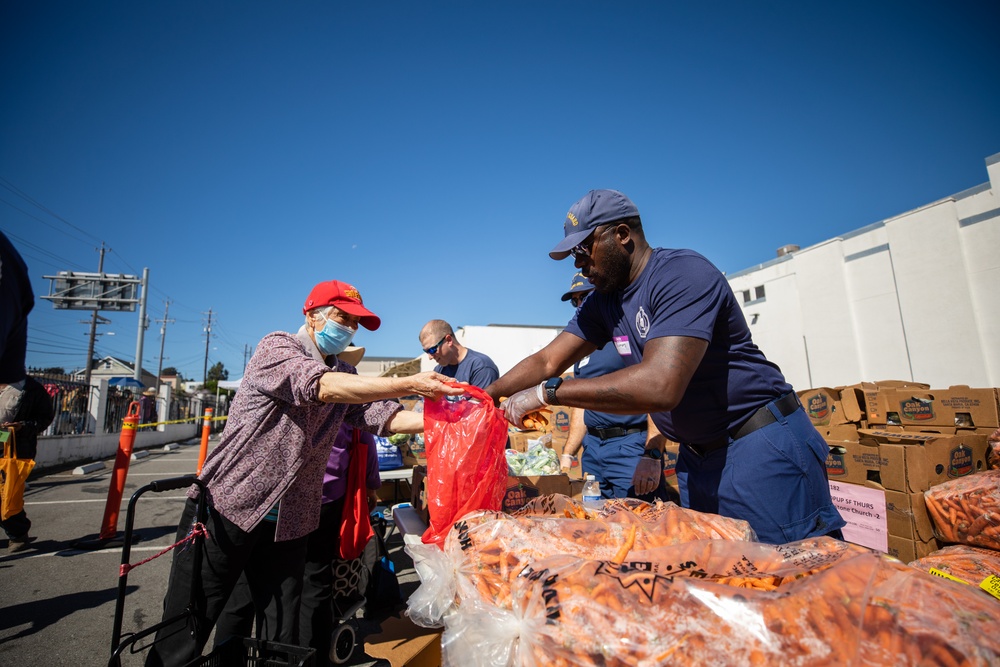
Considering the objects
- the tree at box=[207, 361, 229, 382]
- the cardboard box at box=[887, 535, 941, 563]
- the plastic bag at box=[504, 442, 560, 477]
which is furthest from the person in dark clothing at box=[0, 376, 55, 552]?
the tree at box=[207, 361, 229, 382]

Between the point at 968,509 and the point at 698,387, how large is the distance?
2.66 m

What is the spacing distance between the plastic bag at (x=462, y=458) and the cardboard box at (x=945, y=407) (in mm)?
5287

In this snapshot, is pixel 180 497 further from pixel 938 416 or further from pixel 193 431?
pixel 193 431

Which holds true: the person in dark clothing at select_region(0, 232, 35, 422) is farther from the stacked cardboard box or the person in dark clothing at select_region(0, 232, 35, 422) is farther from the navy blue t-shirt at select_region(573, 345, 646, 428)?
the stacked cardboard box

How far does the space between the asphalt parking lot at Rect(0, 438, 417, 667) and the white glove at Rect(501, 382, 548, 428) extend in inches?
89.6

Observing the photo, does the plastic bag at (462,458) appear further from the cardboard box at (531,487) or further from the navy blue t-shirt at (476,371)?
the navy blue t-shirt at (476,371)

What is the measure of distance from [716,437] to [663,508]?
44 centimetres

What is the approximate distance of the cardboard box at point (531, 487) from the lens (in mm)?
2338

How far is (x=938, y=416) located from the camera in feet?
16.4

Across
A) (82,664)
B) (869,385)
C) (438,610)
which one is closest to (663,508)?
(438,610)

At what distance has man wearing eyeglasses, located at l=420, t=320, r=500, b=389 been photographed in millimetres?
4273

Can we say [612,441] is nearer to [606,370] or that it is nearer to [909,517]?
[606,370]

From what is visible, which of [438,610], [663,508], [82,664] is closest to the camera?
[438,610]

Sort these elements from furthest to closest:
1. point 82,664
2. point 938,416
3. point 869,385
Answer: point 869,385 → point 938,416 → point 82,664
